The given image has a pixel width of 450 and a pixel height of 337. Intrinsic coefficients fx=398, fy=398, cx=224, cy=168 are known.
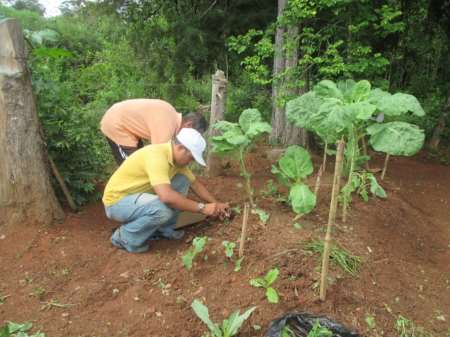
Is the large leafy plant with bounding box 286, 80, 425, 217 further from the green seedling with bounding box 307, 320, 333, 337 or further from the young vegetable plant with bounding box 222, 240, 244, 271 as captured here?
the green seedling with bounding box 307, 320, 333, 337

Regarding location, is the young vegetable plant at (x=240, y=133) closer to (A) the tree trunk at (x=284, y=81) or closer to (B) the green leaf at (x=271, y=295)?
(B) the green leaf at (x=271, y=295)

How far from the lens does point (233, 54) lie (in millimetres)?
6527

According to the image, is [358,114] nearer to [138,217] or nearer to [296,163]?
[296,163]

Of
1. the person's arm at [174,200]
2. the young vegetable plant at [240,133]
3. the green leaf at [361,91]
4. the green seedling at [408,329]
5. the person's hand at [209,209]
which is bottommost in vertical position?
the green seedling at [408,329]

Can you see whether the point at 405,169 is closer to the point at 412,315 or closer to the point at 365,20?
the point at 365,20

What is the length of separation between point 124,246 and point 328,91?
6.80 ft

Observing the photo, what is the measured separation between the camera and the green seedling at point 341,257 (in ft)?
9.18

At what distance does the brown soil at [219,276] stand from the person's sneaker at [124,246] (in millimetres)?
55

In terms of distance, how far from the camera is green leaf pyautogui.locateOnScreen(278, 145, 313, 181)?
3271mm

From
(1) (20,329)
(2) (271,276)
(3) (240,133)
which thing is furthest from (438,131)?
(1) (20,329)

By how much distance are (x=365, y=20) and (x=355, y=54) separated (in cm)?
39

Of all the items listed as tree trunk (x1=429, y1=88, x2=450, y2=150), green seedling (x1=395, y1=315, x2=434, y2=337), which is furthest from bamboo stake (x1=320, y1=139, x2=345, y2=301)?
tree trunk (x1=429, y1=88, x2=450, y2=150)

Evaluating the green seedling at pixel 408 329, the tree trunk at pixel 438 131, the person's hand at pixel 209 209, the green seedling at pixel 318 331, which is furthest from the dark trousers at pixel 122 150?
the tree trunk at pixel 438 131

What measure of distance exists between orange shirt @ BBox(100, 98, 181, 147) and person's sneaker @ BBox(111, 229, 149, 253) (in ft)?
2.88
